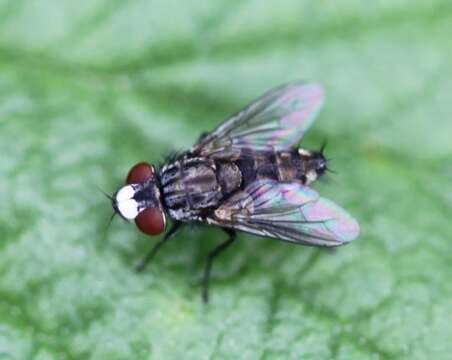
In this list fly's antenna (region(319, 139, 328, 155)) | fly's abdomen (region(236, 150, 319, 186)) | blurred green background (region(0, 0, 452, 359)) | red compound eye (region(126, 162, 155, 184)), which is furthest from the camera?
fly's antenna (region(319, 139, 328, 155))

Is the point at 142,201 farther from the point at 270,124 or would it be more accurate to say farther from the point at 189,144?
the point at 270,124

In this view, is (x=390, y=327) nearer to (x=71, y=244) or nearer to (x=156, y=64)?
(x=71, y=244)

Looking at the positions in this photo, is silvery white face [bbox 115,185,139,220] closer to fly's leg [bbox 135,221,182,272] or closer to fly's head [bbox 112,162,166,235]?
fly's head [bbox 112,162,166,235]

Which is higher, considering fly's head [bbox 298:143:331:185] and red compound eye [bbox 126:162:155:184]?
red compound eye [bbox 126:162:155:184]

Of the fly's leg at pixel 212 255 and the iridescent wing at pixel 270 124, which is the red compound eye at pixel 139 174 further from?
the fly's leg at pixel 212 255

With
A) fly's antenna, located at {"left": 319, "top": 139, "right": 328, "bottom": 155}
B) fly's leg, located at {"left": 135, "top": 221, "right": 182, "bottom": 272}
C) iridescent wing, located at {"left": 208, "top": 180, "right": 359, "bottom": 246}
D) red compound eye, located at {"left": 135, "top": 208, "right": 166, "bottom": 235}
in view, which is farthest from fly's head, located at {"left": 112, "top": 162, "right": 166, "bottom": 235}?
fly's antenna, located at {"left": 319, "top": 139, "right": 328, "bottom": 155}

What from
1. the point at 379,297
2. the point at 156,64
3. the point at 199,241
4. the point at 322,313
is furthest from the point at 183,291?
the point at 156,64

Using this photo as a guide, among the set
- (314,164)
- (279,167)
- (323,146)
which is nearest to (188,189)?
(279,167)
